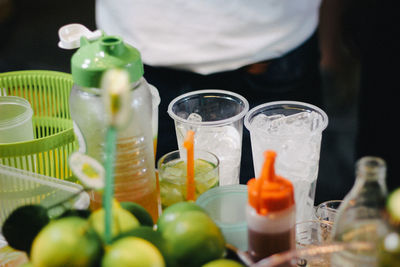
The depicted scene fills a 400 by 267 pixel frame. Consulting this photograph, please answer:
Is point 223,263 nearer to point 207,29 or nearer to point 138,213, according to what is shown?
point 138,213

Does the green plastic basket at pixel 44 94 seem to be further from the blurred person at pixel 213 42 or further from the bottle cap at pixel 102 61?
the blurred person at pixel 213 42

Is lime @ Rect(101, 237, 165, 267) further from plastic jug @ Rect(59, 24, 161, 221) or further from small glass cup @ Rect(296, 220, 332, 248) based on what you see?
small glass cup @ Rect(296, 220, 332, 248)

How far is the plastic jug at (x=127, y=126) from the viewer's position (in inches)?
34.8

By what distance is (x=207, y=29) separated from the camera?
1.86 m

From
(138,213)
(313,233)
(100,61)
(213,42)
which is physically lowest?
(313,233)

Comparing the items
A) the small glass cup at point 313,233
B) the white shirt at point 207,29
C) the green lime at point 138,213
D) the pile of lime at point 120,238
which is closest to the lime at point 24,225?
the pile of lime at point 120,238

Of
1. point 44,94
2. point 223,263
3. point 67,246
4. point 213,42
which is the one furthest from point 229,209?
point 213,42

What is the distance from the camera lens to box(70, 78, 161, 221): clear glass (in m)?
0.94

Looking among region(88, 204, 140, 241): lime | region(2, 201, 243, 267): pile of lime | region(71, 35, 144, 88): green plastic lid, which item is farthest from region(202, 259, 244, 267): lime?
region(71, 35, 144, 88): green plastic lid

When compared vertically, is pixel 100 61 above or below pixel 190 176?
above

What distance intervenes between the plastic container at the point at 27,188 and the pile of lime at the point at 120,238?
0.09 meters

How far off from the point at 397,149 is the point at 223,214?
1.75 metres

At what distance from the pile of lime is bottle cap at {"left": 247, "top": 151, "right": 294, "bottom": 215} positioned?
0.25 ft

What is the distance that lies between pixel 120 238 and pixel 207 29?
4.14ft
